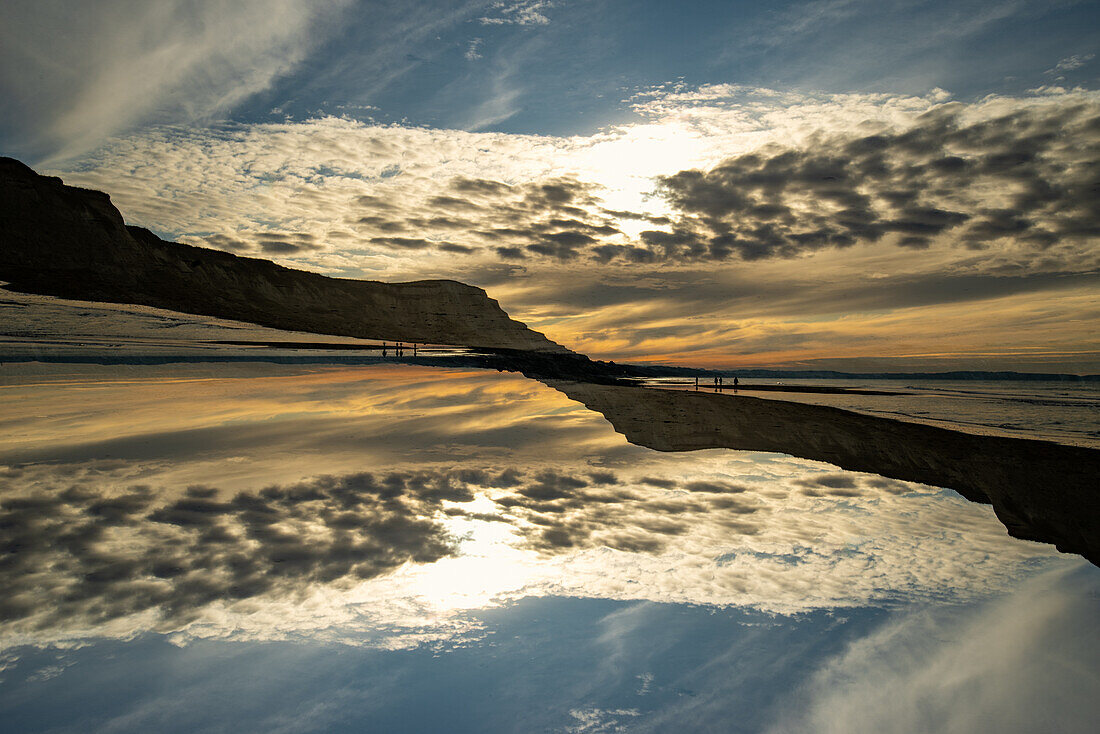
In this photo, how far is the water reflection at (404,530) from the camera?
13.8ft

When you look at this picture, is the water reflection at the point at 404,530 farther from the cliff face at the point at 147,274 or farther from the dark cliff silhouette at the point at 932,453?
the cliff face at the point at 147,274

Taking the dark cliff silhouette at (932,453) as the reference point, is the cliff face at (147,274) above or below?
above

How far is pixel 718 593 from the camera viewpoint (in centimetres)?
471

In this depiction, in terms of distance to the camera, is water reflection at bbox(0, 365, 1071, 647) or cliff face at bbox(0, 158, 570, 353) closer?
water reflection at bbox(0, 365, 1071, 647)

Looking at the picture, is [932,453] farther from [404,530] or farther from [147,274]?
[147,274]

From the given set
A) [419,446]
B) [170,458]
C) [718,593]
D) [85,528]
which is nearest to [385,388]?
[419,446]

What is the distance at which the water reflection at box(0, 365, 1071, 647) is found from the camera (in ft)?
13.8

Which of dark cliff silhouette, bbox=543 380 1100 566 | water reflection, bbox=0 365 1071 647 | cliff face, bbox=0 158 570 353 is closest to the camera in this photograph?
water reflection, bbox=0 365 1071 647

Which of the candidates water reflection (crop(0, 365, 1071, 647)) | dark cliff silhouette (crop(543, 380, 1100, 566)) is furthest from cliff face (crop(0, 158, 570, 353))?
dark cliff silhouette (crop(543, 380, 1100, 566))

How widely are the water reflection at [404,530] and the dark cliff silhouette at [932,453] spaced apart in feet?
2.45

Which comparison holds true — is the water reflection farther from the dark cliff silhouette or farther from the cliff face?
the cliff face

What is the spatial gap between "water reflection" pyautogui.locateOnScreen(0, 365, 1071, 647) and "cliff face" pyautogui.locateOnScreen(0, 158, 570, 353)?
1919 inches

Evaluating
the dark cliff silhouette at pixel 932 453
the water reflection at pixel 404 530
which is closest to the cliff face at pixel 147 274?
the water reflection at pixel 404 530

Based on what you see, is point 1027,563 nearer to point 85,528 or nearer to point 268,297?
point 85,528
